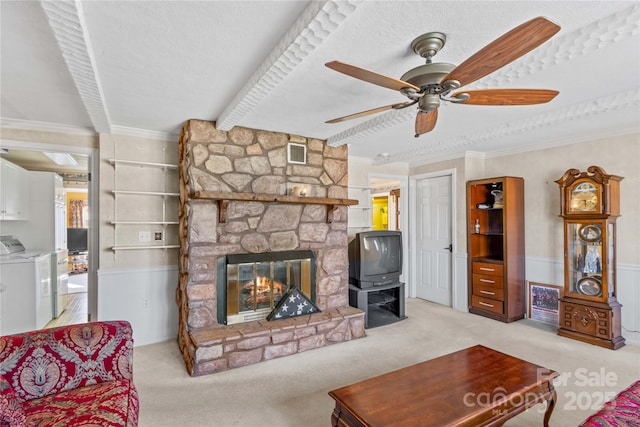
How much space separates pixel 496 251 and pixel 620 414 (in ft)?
12.4

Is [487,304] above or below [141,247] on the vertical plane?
below

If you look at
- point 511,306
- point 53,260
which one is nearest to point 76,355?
point 53,260

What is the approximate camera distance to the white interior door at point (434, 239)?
16.4 feet

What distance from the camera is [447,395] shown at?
5.71 feet

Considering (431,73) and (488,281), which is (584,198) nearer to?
(488,281)

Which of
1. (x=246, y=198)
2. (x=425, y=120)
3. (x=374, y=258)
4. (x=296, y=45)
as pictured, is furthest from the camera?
(x=374, y=258)

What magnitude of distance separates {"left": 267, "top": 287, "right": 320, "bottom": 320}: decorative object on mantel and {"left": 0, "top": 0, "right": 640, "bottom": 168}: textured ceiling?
5.89 feet

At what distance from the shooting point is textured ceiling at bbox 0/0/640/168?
1.54 meters

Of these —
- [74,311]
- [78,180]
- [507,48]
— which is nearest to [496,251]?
[507,48]

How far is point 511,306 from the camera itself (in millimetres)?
4156

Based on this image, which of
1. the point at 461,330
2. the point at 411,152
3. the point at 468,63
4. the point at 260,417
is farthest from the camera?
the point at 411,152

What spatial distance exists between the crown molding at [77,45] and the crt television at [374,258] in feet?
10.1

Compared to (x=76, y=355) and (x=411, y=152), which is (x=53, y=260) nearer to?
(x=76, y=355)

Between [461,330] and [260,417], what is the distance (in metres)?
2.67
